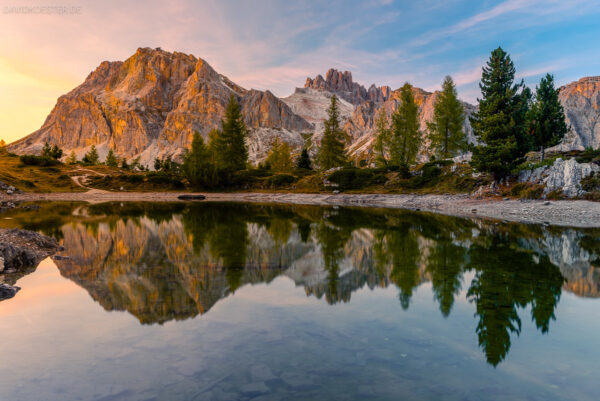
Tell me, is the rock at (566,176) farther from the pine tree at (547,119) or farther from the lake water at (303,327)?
the lake water at (303,327)

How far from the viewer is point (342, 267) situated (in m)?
14.0

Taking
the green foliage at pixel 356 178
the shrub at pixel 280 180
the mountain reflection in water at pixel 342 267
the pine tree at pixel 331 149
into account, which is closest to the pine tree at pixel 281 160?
the pine tree at pixel 331 149

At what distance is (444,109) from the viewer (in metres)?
65.9

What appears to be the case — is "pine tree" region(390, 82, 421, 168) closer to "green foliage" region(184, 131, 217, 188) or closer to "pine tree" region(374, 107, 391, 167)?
"pine tree" region(374, 107, 391, 167)

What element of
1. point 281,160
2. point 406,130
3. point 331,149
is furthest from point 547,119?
point 281,160

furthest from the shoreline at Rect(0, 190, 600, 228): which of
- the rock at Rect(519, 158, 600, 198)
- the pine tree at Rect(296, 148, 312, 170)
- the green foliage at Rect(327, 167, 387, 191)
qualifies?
the pine tree at Rect(296, 148, 312, 170)

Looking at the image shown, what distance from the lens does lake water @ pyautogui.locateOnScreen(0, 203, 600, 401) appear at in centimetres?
556

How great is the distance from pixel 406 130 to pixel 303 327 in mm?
69539

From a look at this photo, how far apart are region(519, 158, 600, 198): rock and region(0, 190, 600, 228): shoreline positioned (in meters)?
2.46

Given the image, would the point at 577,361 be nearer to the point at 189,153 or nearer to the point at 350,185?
the point at 350,185

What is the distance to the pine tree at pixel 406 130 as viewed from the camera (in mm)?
71188

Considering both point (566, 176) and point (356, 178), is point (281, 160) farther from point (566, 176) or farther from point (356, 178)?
point (566, 176)

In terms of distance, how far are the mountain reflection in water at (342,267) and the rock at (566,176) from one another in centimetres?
1658

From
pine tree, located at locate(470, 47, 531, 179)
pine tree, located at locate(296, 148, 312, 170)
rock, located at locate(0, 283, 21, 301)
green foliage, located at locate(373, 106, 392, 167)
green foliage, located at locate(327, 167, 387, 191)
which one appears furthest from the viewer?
pine tree, located at locate(296, 148, 312, 170)
